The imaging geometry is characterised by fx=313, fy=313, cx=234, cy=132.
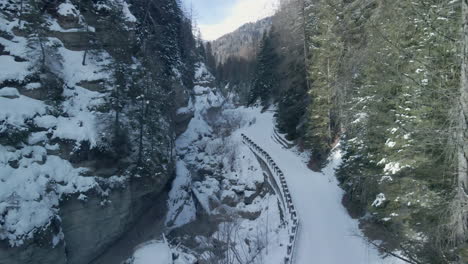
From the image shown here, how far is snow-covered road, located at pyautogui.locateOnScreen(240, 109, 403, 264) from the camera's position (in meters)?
12.3

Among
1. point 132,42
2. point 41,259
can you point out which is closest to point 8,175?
point 41,259

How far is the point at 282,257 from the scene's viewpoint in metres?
12.8

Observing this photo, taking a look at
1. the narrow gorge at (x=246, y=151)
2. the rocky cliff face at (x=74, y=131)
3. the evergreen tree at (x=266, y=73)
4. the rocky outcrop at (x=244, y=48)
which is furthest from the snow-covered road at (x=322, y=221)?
the rocky outcrop at (x=244, y=48)

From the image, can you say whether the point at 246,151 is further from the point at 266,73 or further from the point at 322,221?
the point at 266,73

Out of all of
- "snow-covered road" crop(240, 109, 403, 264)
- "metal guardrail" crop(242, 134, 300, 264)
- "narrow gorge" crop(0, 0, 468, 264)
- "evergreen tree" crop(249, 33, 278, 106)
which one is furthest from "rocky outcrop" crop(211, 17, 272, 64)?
"metal guardrail" crop(242, 134, 300, 264)

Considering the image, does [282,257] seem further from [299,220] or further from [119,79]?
[119,79]

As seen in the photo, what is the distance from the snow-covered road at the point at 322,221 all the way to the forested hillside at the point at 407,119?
0.68 m

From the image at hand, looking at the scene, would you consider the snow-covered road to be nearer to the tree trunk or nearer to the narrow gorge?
the narrow gorge

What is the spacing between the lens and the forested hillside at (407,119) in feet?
18.2

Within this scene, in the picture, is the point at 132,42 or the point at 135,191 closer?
the point at 135,191

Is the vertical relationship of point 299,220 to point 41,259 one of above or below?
above

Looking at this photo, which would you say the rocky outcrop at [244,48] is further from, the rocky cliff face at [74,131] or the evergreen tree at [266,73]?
the rocky cliff face at [74,131]

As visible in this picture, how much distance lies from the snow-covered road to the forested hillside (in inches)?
26.7

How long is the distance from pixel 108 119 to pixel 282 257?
50.6ft
